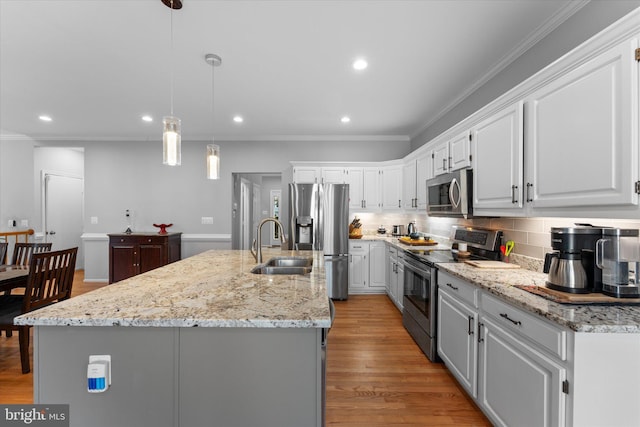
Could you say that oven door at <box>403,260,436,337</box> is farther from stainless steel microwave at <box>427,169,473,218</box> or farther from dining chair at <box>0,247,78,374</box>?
dining chair at <box>0,247,78,374</box>

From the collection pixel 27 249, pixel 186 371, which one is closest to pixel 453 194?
pixel 186 371

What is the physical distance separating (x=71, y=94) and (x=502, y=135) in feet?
15.4

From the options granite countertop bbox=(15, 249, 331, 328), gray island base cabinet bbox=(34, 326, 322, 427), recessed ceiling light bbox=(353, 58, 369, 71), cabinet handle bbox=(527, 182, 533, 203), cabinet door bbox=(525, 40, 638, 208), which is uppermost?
recessed ceiling light bbox=(353, 58, 369, 71)

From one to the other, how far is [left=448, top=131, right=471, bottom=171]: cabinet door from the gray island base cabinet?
224 centimetres

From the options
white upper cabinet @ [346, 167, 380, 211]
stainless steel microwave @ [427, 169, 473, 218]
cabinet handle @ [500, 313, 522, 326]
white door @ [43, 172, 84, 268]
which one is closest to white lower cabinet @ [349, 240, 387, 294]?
white upper cabinet @ [346, 167, 380, 211]

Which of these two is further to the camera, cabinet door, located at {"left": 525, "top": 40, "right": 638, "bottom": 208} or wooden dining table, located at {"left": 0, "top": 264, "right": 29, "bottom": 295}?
wooden dining table, located at {"left": 0, "top": 264, "right": 29, "bottom": 295}

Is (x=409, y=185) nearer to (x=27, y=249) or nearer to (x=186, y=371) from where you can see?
(x=186, y=371)

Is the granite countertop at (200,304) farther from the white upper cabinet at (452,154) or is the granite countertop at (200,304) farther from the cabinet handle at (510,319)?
the white upper cabinet at (452,154)

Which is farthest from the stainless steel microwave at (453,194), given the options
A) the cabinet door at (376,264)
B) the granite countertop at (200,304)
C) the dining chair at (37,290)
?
the dining chair at (37,290)

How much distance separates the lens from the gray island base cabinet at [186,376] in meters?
1.08

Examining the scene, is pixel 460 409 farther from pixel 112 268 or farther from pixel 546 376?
pixel 112 268

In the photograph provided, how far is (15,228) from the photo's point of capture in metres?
5.29

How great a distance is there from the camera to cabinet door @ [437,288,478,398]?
1.91m

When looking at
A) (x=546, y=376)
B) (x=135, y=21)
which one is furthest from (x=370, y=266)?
(x=135, y=21)
